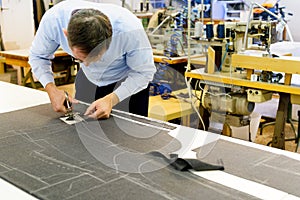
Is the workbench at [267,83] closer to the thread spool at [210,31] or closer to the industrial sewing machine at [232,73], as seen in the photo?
the industrial sewing machine at [232,73]

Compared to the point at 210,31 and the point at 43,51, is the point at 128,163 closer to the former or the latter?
the point at 43,51

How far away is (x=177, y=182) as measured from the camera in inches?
40.1

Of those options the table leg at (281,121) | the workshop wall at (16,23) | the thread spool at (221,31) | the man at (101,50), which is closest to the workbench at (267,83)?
the table leg at (281,121)

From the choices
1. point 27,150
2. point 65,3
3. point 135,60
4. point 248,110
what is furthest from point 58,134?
point 248,110

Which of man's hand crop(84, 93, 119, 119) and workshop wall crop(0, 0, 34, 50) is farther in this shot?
workshop wall crop(0, 0, 34, 50)

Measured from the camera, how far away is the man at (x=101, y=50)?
53.4 inches

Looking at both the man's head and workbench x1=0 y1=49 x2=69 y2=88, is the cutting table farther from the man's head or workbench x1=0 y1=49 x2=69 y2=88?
workbench x1=0 y1=49 x2=69 y2=88

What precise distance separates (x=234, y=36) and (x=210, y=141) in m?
1.30

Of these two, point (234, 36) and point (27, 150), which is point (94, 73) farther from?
point (234, 36)

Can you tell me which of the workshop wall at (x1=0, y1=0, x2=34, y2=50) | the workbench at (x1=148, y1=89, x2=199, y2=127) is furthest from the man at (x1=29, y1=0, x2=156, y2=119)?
the workshop wall at (x1=0, y1=0, x2=34, y2=50)

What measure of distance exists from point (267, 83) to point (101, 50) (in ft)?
3.80

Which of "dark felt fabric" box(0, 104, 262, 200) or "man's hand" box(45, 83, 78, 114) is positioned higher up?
"man's hand" box(45, 83, 78, 114)

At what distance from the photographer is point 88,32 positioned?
132 cm

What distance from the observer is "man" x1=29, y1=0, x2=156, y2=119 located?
136cm
